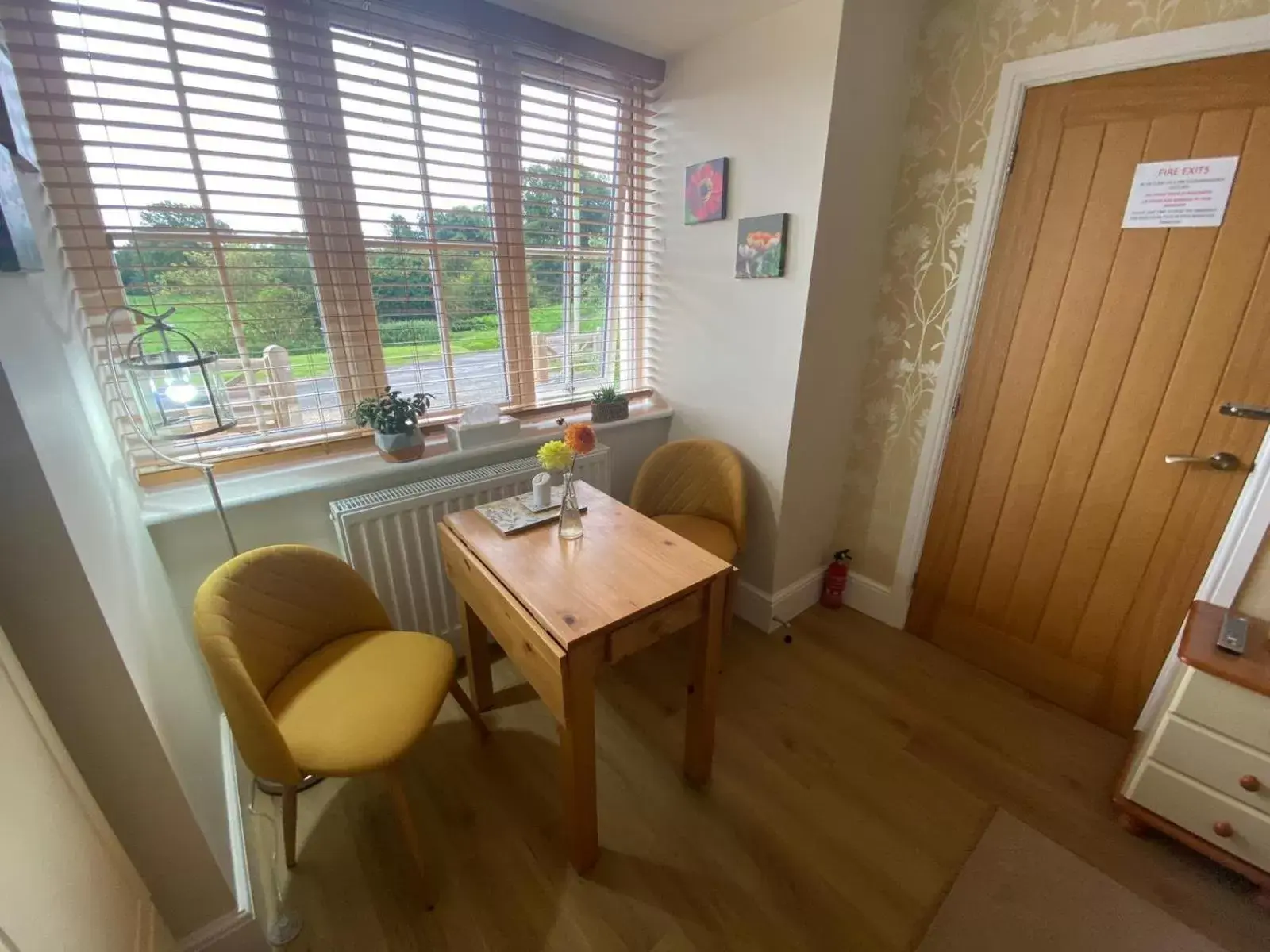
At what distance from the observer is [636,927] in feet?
4.14

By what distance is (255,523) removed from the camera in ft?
5.31

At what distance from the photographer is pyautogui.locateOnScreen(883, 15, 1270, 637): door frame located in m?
1.34

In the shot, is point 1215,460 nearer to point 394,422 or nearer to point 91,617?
point 394,422

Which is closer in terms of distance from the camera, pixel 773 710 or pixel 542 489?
pixel 542 489

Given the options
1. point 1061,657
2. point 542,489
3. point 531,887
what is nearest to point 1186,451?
point 1061,657

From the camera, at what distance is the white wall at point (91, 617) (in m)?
0.78

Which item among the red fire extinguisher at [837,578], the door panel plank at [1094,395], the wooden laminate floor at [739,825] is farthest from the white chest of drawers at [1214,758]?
the red fire extinguisher at [837,578]

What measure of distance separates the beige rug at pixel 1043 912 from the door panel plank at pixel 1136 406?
0.78 m

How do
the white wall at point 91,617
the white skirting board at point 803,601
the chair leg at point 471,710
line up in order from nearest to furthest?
the white wall at point 91,617
the chair leg at point 471,710
the white skirting board at point 803,601

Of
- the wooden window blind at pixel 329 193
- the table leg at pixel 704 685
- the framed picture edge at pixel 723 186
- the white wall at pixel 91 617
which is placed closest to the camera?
the white wall at pixel 91 617

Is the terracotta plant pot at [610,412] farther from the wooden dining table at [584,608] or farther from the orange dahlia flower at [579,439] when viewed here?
the orange dahlia flower at [579,439]

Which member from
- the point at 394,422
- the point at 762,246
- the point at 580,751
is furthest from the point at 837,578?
the point at 394,422

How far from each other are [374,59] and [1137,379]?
101 inches

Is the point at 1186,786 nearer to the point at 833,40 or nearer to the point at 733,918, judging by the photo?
the point at 733,918
